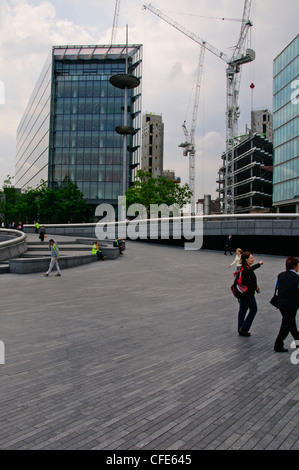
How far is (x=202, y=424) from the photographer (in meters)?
3.61

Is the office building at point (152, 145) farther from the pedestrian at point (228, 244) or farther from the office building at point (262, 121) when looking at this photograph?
the pedestrian at point (228, 244)

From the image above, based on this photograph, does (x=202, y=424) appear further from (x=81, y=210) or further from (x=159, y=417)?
(x=81, y=210)

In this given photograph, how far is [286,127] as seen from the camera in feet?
196

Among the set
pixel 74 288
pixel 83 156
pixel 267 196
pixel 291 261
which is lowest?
pixel 74 288

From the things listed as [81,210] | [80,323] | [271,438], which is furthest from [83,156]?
[271,438]

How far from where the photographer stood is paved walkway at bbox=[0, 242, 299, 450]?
3422 millimetres

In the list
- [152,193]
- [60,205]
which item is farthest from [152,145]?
[152,193]

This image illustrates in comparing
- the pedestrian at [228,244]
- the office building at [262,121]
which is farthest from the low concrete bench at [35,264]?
the office building at [262,121]

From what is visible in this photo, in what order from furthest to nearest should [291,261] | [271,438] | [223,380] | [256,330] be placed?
[256,330], [291,261], [223,380], [271,438]

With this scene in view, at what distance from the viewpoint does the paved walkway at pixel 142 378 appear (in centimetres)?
342

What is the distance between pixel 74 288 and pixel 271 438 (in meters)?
9.31

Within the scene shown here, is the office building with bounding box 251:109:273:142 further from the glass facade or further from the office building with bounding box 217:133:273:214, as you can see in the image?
the glass facade

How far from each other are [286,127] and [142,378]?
63.0 metres

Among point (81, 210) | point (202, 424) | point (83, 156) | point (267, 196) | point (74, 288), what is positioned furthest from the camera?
point (267, 196)
